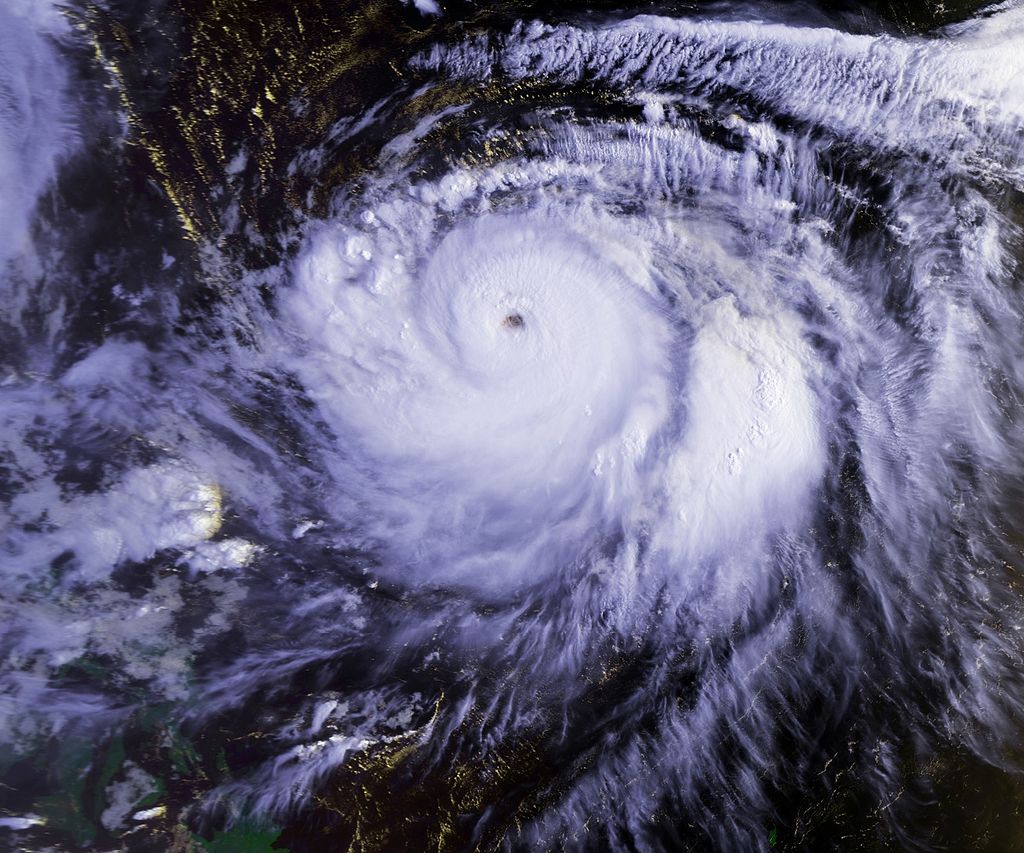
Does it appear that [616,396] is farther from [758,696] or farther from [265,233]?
[265,233]

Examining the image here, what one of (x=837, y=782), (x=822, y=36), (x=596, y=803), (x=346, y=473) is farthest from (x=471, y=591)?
(x=822, y=36)

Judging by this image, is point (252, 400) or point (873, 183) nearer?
point (252, 400)

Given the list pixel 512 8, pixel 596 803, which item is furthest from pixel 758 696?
pixel 512 8

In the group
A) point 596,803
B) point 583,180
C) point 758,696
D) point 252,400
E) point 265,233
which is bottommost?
point 596,803

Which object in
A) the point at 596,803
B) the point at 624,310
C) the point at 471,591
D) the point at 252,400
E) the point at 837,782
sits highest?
the point at 624,310

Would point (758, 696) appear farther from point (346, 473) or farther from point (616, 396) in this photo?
point (346, 473)

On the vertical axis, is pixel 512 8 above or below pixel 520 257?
above
